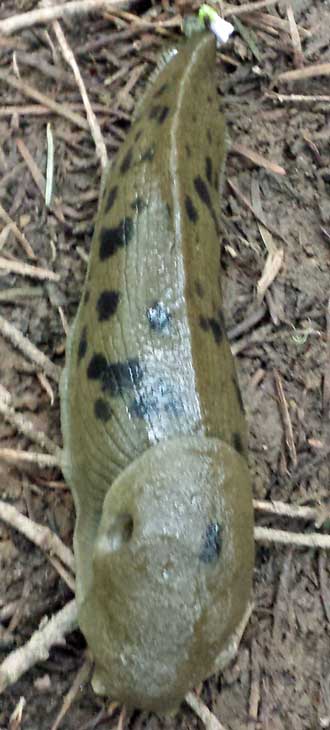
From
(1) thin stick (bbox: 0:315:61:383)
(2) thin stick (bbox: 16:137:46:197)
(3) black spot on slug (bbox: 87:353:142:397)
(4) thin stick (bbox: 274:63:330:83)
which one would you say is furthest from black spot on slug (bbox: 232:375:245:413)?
(4) thin stick (bbox: 274:63:330:83)

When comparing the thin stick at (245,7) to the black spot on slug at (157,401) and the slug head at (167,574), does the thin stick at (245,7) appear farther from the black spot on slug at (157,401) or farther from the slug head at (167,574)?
the slug head at (167,574)

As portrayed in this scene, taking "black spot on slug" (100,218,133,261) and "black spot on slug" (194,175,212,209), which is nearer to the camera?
"black spot on slug" (100,218,133,261)

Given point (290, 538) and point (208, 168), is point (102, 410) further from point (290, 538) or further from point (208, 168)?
point (208, 168)

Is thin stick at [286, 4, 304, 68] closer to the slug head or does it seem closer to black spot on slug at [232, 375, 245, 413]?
black spot on slug at [232, 375, 245, 413]

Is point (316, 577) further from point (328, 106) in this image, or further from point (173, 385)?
point (328, 106)

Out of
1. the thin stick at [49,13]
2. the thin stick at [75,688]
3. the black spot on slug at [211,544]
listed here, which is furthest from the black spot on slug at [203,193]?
the thin stick at [75,688]

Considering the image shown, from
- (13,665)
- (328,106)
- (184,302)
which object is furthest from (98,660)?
(328,106)
